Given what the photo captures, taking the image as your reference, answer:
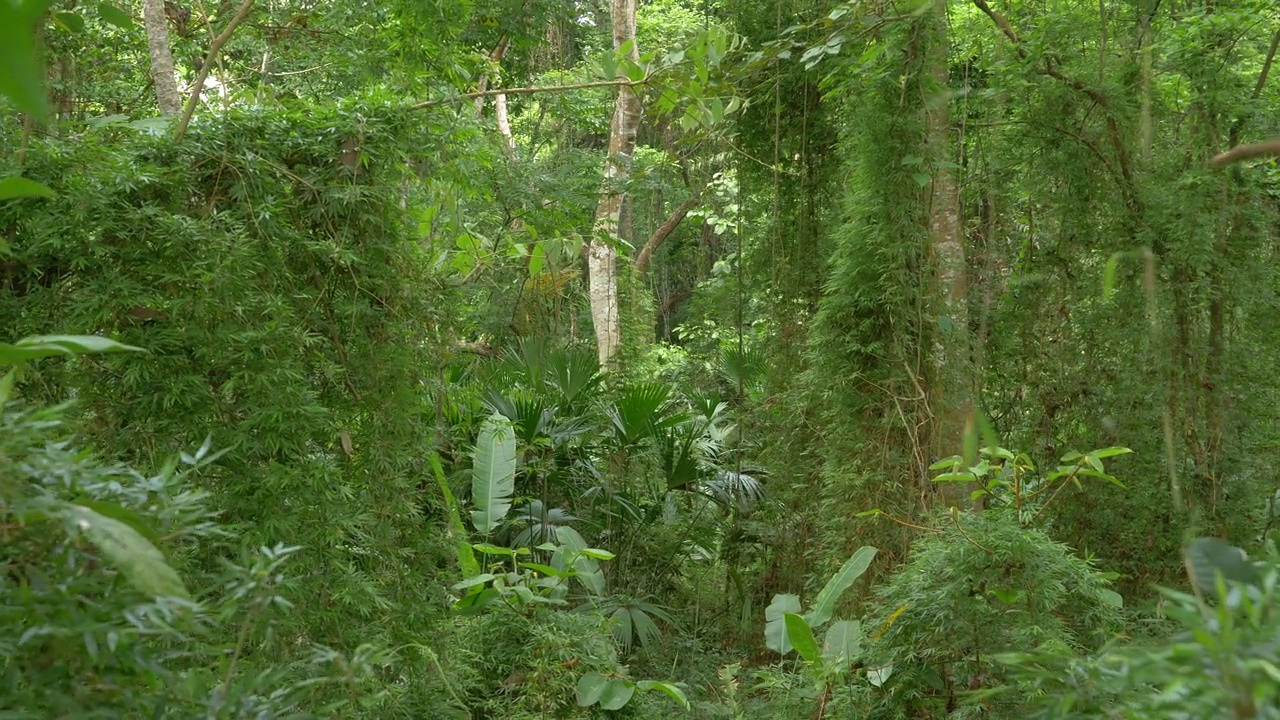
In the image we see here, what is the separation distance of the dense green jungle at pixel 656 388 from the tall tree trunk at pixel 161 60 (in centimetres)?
3

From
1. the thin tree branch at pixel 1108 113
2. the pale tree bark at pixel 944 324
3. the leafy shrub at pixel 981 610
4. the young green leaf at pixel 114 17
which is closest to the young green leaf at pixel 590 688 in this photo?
the leafy shrub at pixel 981 610

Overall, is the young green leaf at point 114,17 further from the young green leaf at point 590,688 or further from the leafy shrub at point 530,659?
the young green leaf at point 590,688

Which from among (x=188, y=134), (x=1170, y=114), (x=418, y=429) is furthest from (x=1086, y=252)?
(x=188, y=134)

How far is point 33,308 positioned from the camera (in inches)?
78.4

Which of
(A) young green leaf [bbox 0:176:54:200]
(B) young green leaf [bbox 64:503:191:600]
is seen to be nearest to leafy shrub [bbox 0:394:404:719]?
(B) young green leaf [bbox 64:503:191:600]

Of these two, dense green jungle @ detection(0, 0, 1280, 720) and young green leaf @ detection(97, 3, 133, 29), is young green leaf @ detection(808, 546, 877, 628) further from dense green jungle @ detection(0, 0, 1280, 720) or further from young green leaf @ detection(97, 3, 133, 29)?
young green leaf @ detection(97, 3, 133, 29)

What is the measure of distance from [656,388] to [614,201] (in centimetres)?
303

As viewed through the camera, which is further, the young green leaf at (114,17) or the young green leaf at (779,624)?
the young green leaf at (779,624)

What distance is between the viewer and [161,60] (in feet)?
9.15

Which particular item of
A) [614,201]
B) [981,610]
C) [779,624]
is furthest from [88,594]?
[614,201]

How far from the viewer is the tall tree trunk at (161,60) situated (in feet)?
9.04

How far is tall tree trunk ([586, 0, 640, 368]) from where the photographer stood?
6.64 meters

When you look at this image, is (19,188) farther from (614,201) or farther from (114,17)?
(614,201)

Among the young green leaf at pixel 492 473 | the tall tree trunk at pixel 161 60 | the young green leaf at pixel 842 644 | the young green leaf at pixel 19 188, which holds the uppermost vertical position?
the tall tree trunk at pixel 161 60
